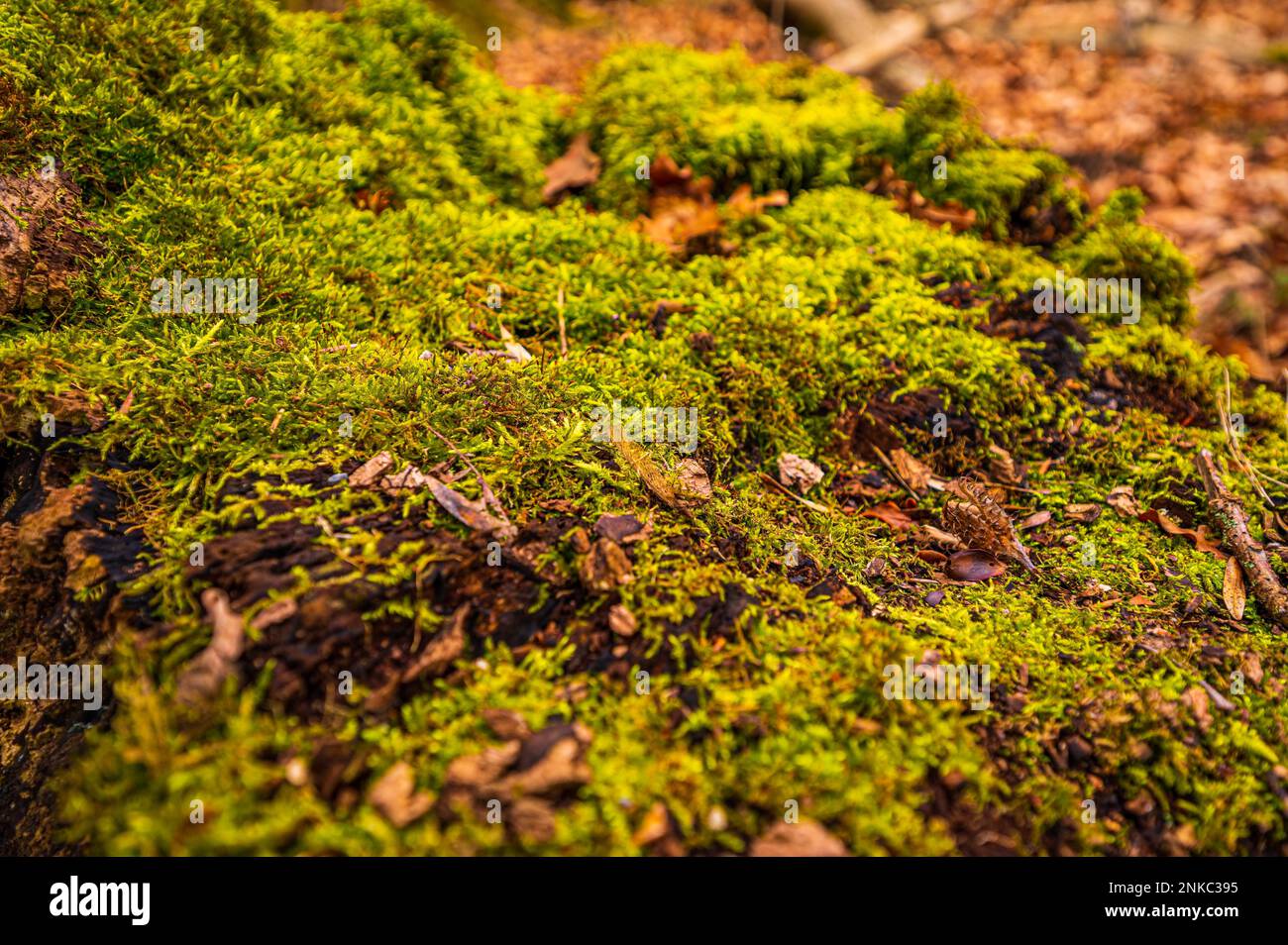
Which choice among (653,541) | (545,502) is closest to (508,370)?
(545,502)

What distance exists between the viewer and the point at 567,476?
246 cm

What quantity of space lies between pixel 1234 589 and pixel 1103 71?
26.8ft

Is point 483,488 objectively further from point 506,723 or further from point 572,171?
point 572,171

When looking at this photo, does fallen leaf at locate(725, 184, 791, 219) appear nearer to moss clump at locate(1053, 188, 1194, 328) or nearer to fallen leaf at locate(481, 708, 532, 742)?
moss clump at locate(1053, 188, 1194, 328)

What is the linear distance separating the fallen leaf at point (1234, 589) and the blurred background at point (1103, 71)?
8.57ft

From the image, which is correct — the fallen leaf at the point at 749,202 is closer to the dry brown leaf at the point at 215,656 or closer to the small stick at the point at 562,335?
the small stick at the point at 562,335

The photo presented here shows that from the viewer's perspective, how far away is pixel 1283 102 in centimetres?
750

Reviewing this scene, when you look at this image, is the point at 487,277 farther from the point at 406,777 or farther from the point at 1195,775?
the point at 1195,775

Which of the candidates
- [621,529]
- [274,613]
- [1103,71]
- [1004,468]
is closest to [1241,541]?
[1004,468]

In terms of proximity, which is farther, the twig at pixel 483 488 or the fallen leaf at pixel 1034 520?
the fallen leaf at pixel 1034 520

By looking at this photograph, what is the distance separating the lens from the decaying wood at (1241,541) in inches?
104

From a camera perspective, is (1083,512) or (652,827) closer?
(652,827)

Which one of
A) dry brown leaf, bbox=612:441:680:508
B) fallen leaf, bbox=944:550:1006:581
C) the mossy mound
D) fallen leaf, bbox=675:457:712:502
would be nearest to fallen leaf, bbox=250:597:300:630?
the mossy mound

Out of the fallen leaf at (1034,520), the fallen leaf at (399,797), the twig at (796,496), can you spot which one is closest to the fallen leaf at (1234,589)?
the fallen leaf at (1034,520)
